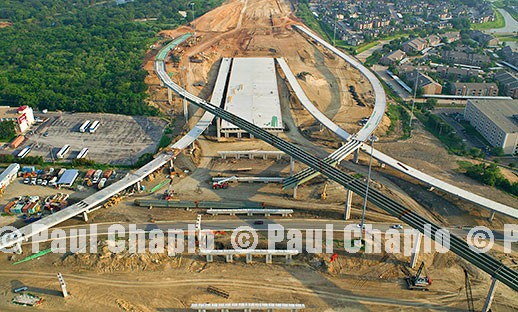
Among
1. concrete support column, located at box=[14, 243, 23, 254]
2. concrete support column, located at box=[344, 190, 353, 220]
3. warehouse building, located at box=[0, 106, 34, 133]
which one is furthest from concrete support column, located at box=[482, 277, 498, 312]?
warehouse building, located at box=[0, 106, 34, 133]

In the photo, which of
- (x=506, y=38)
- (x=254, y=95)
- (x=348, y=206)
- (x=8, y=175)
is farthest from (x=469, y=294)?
(x=506, y=38)

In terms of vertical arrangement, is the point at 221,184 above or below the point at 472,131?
below

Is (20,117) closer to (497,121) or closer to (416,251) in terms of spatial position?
(416,251)

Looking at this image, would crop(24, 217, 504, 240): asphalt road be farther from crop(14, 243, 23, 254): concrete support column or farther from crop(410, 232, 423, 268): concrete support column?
crop(410, 232, 423, 268): concrete support column

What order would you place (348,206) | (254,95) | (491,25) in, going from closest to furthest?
1. (348,206)
2. (254,95)
3. (491,25)

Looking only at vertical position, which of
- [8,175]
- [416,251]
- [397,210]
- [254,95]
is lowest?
[416,251]

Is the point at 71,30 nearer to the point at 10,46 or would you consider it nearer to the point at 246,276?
the point at 10,46

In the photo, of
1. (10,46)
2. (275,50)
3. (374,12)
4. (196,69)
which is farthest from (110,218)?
(374,12)
